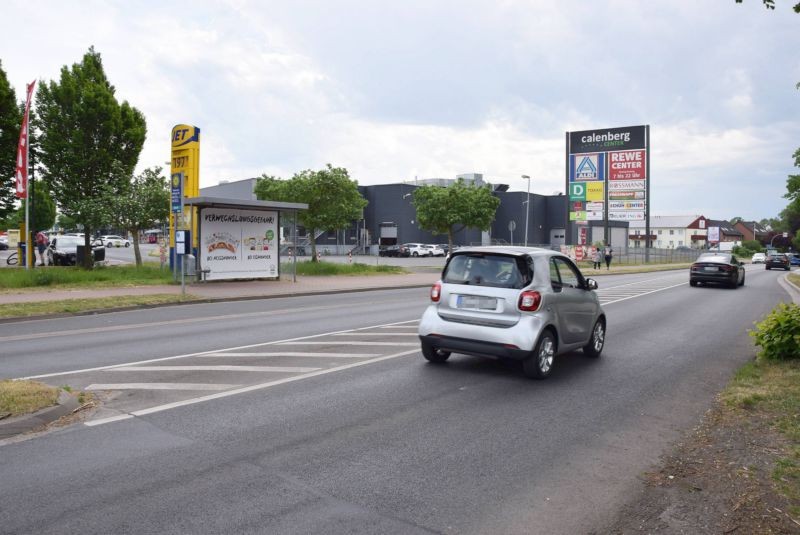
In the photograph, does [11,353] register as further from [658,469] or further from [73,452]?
[658,469]

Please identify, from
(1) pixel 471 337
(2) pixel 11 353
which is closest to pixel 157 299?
(2) pixel 11 353

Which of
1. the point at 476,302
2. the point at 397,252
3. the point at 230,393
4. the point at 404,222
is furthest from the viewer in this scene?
the point at 404,222

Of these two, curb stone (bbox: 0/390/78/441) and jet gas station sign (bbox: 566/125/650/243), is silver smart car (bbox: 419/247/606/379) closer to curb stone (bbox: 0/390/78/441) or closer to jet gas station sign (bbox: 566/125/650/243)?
curb stone (bbox: 0/390/78/441)

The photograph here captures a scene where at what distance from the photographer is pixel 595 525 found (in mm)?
3844

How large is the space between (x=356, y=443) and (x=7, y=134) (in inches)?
1132

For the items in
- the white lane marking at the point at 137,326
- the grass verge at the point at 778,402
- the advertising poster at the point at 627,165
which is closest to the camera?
the grass verge at the point at 778,402

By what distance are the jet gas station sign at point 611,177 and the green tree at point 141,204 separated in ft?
122

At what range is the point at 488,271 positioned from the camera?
7980mm

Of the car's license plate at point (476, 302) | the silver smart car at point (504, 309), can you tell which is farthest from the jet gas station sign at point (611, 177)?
the car's license plate at point (476, 302)

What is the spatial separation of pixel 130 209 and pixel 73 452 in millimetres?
A: 23183

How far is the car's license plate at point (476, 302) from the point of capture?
7.77 meters

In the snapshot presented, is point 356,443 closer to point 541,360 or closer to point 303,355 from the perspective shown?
point 541,360

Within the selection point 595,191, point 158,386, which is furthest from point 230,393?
point 595,191

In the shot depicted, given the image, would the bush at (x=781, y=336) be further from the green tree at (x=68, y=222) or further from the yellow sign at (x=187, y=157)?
the green tree at (x=68, y=222)
